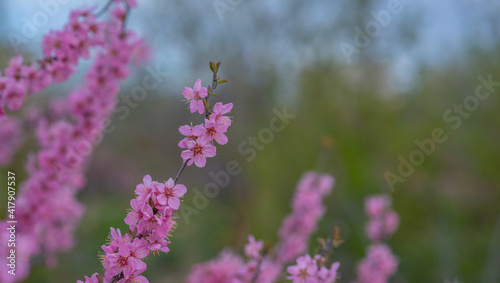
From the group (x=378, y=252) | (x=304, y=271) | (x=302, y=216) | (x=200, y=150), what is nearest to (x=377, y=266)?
(x=378, y=252)

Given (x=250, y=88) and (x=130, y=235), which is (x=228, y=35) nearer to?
(x=250, y=88)

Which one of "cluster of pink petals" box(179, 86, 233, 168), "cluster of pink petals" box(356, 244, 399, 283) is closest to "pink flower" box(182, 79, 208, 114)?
"cluster of pink petals" box(179, 86, 233, 168)

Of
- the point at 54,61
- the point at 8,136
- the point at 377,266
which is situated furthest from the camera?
the point at 8,136

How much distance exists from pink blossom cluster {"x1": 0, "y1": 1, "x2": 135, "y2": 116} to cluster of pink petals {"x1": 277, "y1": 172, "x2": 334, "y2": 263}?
162cm

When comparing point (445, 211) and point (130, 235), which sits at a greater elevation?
point (445, 211)

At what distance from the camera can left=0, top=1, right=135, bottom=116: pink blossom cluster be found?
6.19 ft

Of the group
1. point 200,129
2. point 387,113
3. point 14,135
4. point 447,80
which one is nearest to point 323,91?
point 387,113

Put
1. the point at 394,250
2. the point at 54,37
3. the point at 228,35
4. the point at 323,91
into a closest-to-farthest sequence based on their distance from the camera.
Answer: the point at 54,37, the point at 394,250, the point at 323,91, the point at 228,35

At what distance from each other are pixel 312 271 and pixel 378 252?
1.36 meters

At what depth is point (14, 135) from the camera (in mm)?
3080

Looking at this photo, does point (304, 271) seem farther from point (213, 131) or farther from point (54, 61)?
point (54, 61)

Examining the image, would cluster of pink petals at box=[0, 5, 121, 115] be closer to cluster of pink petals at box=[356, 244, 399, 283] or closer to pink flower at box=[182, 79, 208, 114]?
pink flower at box=[182, 79, 208, 114]

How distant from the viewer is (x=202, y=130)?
1189mm

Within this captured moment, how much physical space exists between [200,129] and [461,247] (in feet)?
15.9
